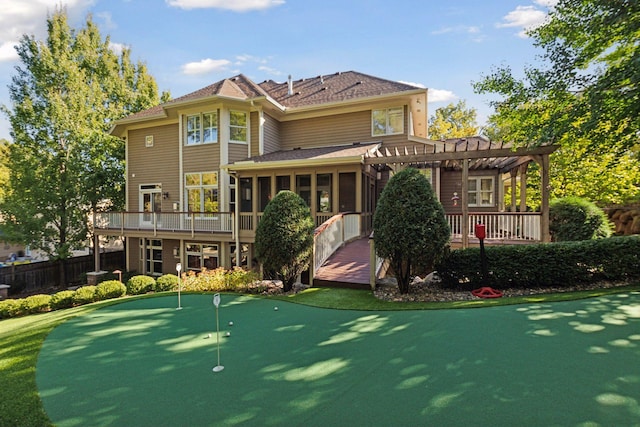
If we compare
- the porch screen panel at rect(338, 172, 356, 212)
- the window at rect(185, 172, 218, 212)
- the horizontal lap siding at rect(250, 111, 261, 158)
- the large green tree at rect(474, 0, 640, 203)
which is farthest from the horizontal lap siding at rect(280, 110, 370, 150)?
the large green tree at rect(474, 0, 640, 203)

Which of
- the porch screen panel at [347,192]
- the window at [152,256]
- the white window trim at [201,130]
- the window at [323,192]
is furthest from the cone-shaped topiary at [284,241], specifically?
the window at [152,256]

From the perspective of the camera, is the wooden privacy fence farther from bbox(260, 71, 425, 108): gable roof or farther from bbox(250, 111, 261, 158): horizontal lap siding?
bbox(260, 71, 425, 108): gable roof

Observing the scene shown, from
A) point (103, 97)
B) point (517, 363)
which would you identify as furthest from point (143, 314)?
point (103, 97)

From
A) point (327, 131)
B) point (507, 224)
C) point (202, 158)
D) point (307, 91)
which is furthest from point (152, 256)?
point (507, 224)

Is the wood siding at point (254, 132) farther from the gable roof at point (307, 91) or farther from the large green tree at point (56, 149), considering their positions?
the large green tree at point (56, 149)

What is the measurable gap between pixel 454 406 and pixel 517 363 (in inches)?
53.0

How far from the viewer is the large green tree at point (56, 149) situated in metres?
15.7

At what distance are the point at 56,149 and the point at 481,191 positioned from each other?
2182 centimetres

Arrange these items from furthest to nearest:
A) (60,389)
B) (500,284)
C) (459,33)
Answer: (459,33)
(500,284)
(60,389)

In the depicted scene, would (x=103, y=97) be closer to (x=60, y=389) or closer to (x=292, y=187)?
(x=292, y=187)

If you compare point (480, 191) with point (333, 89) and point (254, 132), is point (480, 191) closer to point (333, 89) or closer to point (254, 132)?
point (333, 89)

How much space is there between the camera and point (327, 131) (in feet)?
49.3

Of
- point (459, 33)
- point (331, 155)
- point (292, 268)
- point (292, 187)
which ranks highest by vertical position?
point (459, 33)

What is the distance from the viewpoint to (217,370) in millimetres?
3809
